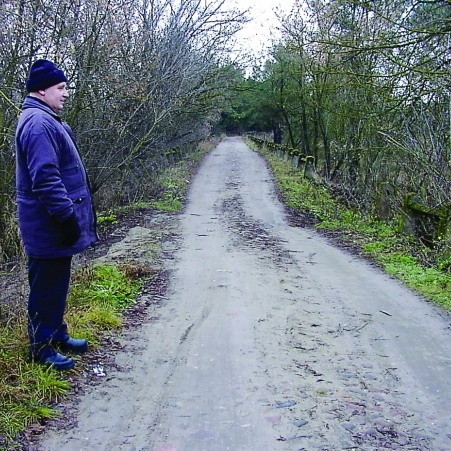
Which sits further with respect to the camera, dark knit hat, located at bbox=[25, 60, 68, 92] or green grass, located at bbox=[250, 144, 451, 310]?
green grass, located at bbox=[250, 144, 451, 310]

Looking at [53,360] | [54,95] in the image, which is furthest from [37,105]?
[53,360]

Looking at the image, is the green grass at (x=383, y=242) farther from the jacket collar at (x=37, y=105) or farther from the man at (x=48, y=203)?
the jacket collar at (x=37, y=105)

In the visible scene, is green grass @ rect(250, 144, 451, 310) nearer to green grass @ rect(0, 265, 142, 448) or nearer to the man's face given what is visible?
green grass @ rect(0, 265, 142, 448)

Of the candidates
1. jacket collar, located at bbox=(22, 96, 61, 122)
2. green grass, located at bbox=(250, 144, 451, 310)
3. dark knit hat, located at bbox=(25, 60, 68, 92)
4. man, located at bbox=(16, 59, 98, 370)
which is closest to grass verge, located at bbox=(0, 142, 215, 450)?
man, located at bbox=(16, 59, 98, 370)

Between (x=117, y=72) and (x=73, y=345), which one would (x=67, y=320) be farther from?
(x=117, y=72)

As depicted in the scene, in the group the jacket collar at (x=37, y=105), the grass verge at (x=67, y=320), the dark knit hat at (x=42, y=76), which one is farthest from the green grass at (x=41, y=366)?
the dark knit hat at (x=42, y=76)

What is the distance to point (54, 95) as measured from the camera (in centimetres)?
411

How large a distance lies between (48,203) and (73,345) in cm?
135

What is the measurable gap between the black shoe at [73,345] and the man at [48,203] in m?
0.17

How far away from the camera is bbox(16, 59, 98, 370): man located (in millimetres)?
3854

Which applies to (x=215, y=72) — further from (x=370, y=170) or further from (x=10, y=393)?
(x=10, y=393)

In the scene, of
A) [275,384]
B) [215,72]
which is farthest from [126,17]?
[275,384]

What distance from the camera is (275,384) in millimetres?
4281

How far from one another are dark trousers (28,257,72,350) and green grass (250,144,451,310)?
4444 mm
